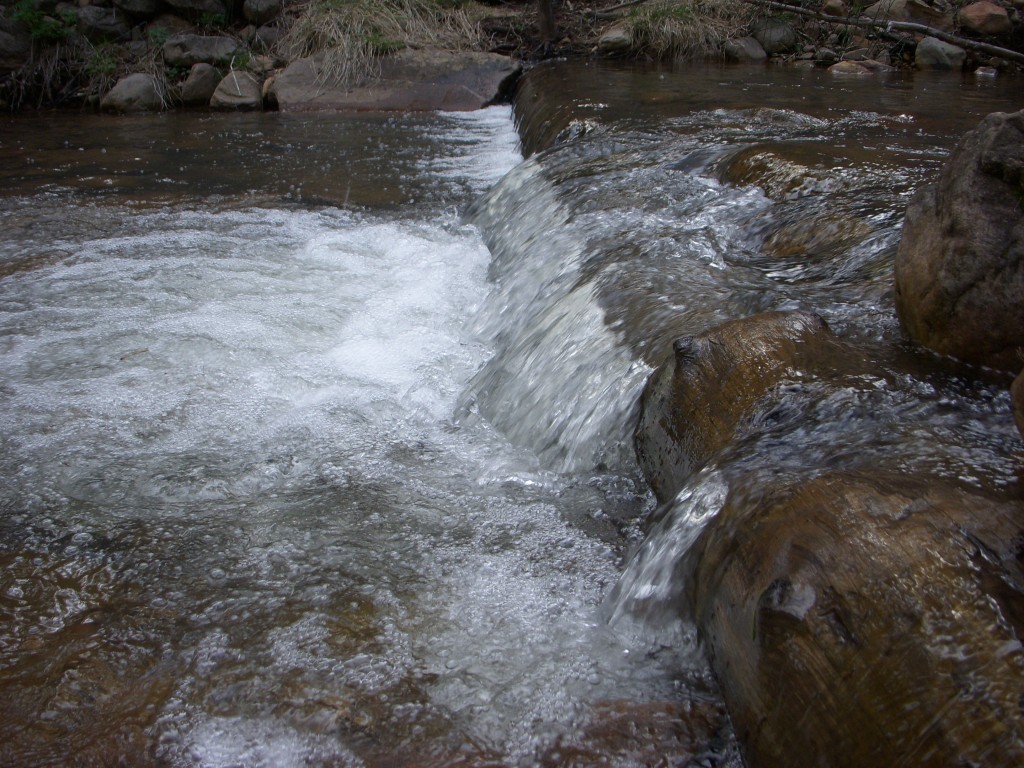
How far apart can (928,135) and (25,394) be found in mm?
4677

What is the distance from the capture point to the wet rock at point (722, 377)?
2.01 metres

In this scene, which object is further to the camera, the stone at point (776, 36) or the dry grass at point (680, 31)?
the stone at point (776, 36)

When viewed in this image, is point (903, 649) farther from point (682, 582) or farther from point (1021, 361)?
point (1021, 361)

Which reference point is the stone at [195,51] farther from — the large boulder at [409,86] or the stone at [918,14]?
the stone at [918,14]

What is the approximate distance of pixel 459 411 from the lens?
303 centimetres

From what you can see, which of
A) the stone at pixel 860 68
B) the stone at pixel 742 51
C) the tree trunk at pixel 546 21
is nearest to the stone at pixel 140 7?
the tree trunk at pixel 546 21

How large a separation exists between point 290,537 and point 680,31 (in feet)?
29.9

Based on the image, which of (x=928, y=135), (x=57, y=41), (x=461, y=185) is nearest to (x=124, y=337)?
(x=461, y=185)

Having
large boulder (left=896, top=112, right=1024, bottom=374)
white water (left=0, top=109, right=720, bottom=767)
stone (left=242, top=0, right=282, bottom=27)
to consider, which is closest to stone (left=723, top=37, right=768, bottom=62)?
stone (left=242, top=0, right=282, bottom=27)

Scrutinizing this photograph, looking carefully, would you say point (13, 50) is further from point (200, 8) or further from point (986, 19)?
point (986, 19)

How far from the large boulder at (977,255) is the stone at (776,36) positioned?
8.66 meters

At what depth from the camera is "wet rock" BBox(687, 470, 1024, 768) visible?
3.98ft

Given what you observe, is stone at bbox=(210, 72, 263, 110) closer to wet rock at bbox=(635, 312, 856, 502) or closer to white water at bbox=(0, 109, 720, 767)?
white water at bbox=(0, 109, 720, 767)

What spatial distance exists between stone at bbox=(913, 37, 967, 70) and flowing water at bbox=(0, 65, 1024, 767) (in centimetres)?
395
